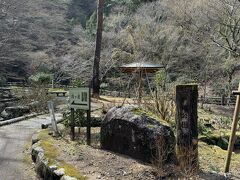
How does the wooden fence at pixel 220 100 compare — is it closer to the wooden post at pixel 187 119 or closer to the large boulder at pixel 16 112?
the large boulder at pixel 16 112

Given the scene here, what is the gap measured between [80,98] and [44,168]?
178 cm

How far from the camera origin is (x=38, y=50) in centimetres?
2931

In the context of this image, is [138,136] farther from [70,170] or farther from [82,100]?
[82,100]

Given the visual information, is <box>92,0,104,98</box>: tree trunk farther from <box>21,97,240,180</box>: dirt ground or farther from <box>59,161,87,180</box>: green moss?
<box>59,161,87,180</box>: green moss

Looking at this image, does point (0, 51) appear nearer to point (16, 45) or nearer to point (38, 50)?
point (16, 45)

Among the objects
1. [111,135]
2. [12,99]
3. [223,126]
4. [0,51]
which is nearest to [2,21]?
[0,51]

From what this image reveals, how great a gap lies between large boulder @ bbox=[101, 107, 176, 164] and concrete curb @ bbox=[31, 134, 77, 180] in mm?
1215

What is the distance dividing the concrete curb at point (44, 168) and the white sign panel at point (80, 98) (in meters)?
1.12

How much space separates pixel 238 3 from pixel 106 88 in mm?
12356

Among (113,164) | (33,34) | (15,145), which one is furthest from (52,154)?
(33,34)

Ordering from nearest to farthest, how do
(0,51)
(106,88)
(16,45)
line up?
(0,51) → (16,45) → (106,88)

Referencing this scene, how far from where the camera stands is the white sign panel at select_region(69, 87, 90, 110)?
6777 millimetres

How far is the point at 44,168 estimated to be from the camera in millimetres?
5648

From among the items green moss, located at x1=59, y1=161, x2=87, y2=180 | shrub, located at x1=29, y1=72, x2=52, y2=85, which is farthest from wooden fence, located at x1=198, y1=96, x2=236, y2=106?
green moss, located at x1=59, y1=161, x2=87, y2=180
